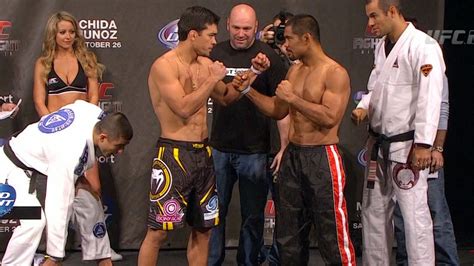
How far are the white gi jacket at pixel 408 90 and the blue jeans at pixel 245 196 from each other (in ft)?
2.85

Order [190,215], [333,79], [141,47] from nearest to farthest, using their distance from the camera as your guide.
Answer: [333,79] → [190,215] → [141,47]

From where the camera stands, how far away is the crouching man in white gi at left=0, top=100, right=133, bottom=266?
354cm

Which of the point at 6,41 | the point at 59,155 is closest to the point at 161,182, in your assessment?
the point at 59,155

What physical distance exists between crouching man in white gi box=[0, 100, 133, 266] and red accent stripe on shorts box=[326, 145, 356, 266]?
1104mm

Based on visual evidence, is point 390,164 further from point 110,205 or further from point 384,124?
point 110,205

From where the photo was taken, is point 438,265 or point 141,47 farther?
point 141,47

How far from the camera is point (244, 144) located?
4.69 metres

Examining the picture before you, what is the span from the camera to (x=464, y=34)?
561 centimetres

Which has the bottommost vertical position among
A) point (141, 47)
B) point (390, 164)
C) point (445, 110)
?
point (390, 164)

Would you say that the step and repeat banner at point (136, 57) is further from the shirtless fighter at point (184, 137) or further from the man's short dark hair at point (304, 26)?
the man's short dark hair at point (304, 26)

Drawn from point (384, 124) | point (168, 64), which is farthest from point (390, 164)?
point (168, 64)

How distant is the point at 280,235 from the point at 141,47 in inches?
76.4

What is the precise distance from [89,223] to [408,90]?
1.81 meters

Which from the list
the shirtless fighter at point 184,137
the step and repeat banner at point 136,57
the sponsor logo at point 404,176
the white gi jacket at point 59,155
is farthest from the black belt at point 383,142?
the white gi jacket at point 59,155
